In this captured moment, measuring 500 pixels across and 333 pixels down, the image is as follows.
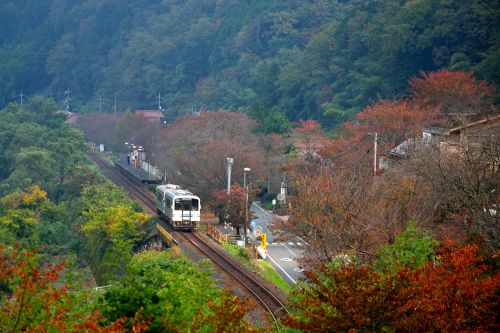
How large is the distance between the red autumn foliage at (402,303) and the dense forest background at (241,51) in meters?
36.3

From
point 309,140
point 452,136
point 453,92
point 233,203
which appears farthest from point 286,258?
point 309,140

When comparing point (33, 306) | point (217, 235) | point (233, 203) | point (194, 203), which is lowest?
point (217, 235)

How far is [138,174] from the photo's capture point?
56656 mm

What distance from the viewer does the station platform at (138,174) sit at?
174ft

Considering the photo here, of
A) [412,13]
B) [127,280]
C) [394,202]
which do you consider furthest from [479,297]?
[412,13]

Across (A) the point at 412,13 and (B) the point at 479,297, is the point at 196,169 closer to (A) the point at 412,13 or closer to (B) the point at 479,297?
(A) the point at 412,13

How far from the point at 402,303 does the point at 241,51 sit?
88179 millimetres

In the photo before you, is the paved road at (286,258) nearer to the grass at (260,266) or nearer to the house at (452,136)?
the grass at (260,266)

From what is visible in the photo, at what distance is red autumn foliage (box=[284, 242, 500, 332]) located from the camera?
10867 mm

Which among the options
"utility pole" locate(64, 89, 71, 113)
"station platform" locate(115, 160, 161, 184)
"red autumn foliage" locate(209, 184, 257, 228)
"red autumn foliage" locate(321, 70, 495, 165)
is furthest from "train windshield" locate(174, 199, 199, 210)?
"utility pole" locate(64, 89, 71, 113)

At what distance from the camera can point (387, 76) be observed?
58656 mm

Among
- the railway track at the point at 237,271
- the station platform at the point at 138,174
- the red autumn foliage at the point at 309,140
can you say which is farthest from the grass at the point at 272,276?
the station platform at the point at 138,174

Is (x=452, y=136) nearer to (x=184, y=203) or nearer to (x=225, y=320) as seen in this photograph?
(x=184, y=203)

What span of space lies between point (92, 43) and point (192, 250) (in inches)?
4520
